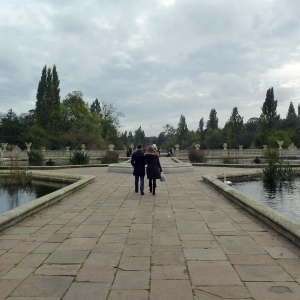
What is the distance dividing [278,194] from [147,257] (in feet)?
23.9

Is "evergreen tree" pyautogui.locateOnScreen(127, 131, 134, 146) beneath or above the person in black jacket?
above

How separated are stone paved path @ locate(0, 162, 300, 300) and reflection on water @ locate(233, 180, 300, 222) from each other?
196cm

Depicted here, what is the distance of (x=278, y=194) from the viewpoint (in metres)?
9.76

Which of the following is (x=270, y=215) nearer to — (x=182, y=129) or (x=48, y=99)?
(x=48, y=99)

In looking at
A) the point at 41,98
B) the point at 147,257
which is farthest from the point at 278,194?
the point at 41,98

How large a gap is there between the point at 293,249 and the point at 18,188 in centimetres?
1057

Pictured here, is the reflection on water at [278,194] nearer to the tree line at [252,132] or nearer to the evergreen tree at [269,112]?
the tree line at [252,132]

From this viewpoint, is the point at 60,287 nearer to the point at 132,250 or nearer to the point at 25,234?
the point at 132,250

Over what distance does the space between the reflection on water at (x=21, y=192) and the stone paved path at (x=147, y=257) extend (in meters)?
3.09

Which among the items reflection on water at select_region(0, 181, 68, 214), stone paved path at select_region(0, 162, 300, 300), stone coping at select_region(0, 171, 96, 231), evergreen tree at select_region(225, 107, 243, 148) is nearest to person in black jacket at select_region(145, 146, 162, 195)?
stone paved path at select_region(0, 162, 300, 300)

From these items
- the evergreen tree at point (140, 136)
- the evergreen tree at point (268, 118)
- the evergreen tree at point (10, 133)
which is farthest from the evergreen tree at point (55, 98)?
the evergreen tree at point (140, 136)

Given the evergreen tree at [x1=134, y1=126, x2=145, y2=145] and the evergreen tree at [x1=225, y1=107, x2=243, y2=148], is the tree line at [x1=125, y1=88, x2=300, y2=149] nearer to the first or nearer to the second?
the evergreen tree at [x1=225, y1=107, x2=243, y2=148]

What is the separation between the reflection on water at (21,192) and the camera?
9031mm

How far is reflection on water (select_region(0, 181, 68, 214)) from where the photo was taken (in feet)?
29.6
